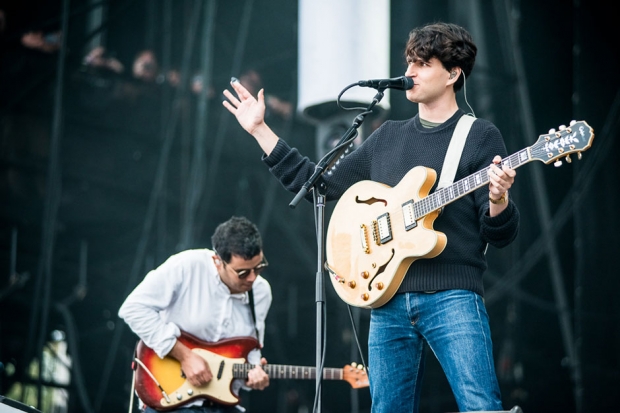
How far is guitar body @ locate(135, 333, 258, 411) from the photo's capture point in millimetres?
3939

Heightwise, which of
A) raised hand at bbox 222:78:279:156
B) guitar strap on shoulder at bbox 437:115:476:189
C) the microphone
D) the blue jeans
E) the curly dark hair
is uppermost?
the curly dark hair

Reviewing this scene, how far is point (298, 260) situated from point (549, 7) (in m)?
3.61

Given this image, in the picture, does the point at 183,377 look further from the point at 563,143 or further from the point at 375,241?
the point at 563,143

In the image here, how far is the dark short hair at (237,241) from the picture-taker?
3.93 metres

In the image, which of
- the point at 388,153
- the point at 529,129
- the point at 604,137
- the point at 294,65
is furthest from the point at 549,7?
the point at 388,153

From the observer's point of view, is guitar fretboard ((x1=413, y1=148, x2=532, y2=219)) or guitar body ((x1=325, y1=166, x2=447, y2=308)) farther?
guitar body ((x1=325, y1=166, x2=447, y2=308))

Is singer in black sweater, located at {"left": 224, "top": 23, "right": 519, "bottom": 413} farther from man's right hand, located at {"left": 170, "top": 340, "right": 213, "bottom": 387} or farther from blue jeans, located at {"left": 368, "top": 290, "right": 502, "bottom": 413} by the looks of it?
man's right hand, located at {"left": 170, "top": 340, "right": 213, "bottom": 387}

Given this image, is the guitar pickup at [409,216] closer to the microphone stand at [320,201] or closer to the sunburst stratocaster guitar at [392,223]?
the sunburst stratocaster guitar at [392,223]

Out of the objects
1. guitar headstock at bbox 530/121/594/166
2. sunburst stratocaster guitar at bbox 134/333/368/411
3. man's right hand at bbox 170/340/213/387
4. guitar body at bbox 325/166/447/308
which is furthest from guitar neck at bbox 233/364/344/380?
guitar headstock at bbox 530/121/594/166

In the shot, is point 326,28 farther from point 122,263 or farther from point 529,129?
point 122,263

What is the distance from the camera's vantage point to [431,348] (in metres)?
2.43

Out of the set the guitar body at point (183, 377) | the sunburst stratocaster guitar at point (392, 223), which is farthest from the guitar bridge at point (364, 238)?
the guitar body at point (183, 377)

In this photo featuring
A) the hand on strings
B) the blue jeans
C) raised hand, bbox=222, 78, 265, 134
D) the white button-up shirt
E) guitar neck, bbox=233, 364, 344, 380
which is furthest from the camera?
guitar neck, bbox=233, 364, 344, 380

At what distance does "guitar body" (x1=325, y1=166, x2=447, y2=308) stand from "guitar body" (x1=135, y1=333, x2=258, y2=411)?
4.98ft
